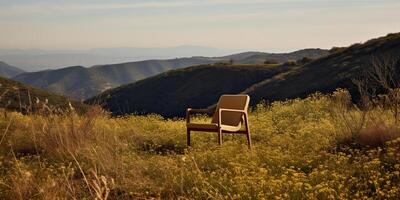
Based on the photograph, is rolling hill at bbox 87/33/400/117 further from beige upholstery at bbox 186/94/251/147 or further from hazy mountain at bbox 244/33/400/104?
beige upholstery at bbox 186/94/251/147

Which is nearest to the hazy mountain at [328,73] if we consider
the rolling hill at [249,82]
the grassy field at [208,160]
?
the rolling hill at [249,82]

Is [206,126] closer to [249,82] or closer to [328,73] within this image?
[328,73]

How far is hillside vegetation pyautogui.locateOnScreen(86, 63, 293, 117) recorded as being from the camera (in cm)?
7519

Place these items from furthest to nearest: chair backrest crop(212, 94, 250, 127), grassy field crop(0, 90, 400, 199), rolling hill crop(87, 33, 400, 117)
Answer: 1. rolling hill crop(87, 33, 400, 117)
2. chair backrest crop(212, 94, 250, 127)
3. grassy field crop(0, 90, 400, 199)

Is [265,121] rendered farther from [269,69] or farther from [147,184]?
[269,69]

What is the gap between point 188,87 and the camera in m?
84.2

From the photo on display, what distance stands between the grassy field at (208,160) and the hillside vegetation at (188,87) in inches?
2381

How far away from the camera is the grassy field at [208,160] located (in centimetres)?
465

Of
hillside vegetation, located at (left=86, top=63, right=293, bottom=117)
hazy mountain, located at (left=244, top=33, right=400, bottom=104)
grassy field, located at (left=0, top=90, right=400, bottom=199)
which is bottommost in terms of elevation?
hillside vegetation, located at (left=86, top=63, right=293, bottom=117)

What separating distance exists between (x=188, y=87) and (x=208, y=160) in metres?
77.3

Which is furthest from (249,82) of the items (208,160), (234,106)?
(208,160)

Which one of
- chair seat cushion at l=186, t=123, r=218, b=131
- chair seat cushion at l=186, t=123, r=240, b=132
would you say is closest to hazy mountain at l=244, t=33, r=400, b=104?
chair seat cushion at l=186, t=123, r=240, b=132

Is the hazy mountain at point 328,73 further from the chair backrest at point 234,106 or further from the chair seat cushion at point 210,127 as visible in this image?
the chair seat cushion at point 210,127

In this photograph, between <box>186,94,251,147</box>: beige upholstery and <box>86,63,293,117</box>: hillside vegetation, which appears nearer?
<box>186,94,251,147</box>: beige upholstery
